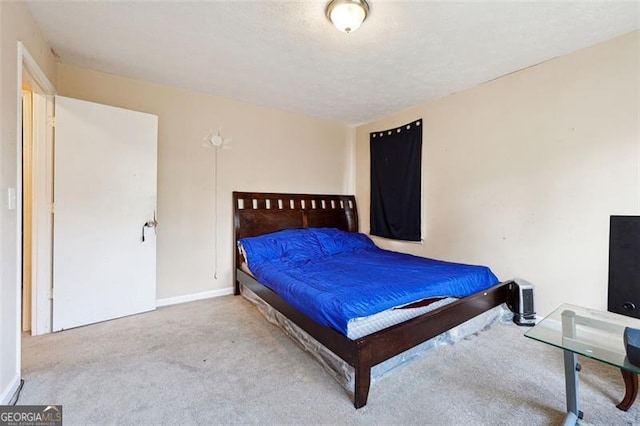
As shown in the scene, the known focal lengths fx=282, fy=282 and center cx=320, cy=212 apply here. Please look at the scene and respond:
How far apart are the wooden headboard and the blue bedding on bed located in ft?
0.96

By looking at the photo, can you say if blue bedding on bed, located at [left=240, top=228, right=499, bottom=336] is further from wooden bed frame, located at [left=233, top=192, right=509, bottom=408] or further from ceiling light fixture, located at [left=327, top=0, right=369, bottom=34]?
ceiling light fixture, located at [left=327, top=0, right=369, bottom=34]

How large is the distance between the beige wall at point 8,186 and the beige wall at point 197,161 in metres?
1.18

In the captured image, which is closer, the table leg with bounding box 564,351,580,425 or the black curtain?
the table leg with bounding box 564,351,580,425

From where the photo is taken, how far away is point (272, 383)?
1.82m

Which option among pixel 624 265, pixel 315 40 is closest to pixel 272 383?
pixel 315 40

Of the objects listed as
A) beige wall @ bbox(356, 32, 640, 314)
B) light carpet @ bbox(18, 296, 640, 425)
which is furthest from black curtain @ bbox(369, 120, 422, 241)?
light carpet @ bbox(18, 296, 640, 425)

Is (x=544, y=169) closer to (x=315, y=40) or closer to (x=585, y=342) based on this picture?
(x=585, y=342)

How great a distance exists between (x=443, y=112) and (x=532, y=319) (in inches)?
96.5

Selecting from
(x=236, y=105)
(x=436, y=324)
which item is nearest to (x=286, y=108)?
(x=236, y=105)

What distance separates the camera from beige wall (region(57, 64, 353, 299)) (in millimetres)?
3068

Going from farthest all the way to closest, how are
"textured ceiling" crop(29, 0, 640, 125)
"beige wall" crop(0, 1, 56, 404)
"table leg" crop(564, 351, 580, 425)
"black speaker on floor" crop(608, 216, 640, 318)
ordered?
1. "black speaker on floor" crop(608, 216, 640, 318)
2. "textured ceiling" crop(29, 0, 640, 125)
3. "beige wall" crop(0, 1, 56, 404)
4. "table leg" crop(564, 351, 580, 425)

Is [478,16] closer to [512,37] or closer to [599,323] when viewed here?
[512,37]

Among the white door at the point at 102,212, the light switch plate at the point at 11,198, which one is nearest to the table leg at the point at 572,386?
the light switch plate at the point at 11,198

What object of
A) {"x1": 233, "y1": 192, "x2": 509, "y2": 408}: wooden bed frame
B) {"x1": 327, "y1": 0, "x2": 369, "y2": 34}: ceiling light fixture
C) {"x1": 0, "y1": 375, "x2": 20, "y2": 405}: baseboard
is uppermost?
{"x1": 327, "y1": 0, "x2": 369, "y2": 34}: ceiling light fixture
